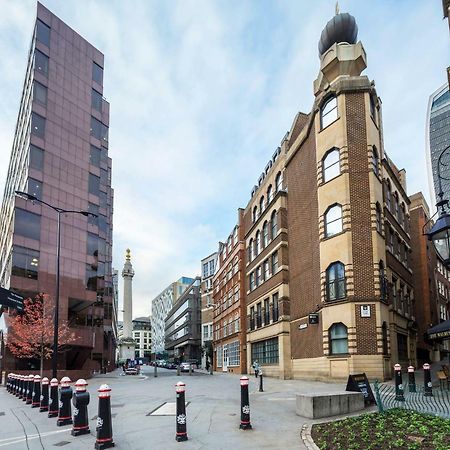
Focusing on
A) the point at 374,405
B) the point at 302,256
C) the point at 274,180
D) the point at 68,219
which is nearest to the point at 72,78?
the point at 68,219

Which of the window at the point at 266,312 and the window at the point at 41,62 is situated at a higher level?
the window at the point at 41,62

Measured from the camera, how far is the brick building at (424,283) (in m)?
46.6

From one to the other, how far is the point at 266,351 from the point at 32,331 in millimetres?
19107

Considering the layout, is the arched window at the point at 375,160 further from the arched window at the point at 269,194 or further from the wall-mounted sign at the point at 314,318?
the arched window at the point at 269,194

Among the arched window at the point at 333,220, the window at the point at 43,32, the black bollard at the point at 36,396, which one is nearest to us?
the black bollard at the point at 36,396

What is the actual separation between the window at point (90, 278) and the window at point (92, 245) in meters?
1.52

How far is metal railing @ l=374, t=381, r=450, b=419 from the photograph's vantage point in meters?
11.3

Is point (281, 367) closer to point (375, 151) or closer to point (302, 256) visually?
point (302, 256)

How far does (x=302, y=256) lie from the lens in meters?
31.7

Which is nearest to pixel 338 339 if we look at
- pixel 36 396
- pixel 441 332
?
pixel 441 332

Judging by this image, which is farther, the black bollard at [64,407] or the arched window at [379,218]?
the arched window at [379,218]

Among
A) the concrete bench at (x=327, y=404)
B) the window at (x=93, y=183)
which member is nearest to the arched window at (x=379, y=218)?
the concrete bench at (x=327, y=404)

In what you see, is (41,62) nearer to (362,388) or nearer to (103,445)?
(362,388)

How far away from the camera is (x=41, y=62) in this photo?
5000 centimetres
